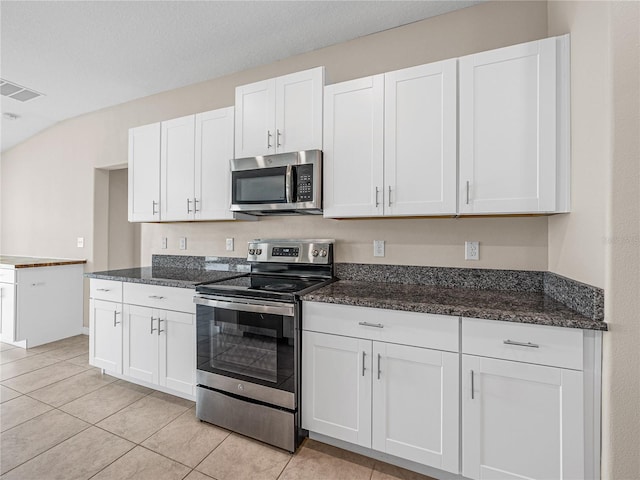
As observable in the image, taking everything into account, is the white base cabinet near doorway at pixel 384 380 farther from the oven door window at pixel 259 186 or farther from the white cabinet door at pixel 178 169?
the white cabinet door at pixel 178 169

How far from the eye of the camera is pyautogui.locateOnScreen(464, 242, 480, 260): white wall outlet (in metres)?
2.08

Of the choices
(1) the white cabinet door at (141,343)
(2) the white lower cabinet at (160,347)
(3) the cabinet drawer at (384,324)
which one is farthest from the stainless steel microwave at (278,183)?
(1) the white cabinet door at (141,343)

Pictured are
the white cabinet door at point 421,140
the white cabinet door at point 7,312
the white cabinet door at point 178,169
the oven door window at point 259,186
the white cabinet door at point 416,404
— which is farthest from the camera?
the white cabinet door at point 7,312

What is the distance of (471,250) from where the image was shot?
6.88 feet

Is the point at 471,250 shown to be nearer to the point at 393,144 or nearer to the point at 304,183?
the point at 393,144

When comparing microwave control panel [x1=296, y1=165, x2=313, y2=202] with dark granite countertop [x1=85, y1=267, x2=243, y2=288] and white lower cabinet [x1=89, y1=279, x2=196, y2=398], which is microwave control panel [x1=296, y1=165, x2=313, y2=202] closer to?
dark granite countertop [x1=85, y1=267, x2=243, y2=288]

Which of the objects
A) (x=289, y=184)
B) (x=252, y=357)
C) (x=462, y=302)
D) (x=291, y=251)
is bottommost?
(x=252, y=357)

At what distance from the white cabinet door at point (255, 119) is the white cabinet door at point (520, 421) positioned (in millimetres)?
1928

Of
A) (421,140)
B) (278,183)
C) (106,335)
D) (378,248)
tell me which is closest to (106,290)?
(106,335)

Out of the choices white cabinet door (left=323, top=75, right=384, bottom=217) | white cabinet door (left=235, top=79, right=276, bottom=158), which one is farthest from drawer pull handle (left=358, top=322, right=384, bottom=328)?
white cabinet door (left=235, top=79, right=276, bottom=158)

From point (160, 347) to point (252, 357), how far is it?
0.90 metres

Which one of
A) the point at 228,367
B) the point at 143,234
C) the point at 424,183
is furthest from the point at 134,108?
the point at 424,183

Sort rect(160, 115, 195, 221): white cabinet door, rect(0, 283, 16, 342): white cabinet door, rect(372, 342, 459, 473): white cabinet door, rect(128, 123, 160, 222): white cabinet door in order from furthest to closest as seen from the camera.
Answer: rect(0, 283, 16, 342): white cabinet door, rect(128, 123, 160, 222): white cabinet door, rect(160, 115, 195, 221): white cabinet door, rect(372, 342, 459, 473): white cabinet door

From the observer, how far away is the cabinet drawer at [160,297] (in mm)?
2275
